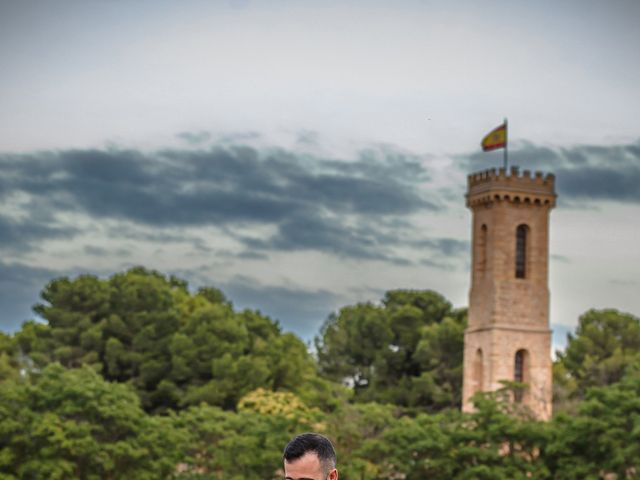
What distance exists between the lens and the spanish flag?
193 ft

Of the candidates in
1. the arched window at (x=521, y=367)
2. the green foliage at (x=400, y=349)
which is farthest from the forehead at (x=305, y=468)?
the green foliage at (x=400, y=349)

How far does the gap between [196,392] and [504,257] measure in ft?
49.4

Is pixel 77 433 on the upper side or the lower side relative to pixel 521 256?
lower

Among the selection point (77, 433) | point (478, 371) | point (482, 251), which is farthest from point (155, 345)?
point (77, 433)

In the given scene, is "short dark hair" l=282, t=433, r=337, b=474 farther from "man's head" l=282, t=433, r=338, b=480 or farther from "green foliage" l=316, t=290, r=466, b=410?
"green foliage" l=316, t=290, r=466, b=410

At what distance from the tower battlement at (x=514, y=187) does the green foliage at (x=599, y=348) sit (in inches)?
499

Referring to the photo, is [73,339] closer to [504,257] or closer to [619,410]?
[504,257]

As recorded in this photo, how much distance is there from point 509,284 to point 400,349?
591 inches

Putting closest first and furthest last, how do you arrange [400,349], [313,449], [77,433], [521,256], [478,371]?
[313,449] < [77,433] < [478,371] < [521,256] < [400,349]

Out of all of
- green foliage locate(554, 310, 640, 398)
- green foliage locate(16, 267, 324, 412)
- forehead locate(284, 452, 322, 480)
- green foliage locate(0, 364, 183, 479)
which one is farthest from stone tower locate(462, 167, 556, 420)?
forehead locate(284, 452, 322, 480)

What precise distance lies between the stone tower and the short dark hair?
170 ft

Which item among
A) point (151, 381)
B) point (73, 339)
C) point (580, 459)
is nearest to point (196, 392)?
point (151, 381)

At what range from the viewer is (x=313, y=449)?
203 inches

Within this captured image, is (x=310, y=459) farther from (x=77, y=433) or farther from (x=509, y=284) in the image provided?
(x=509, y=284)
